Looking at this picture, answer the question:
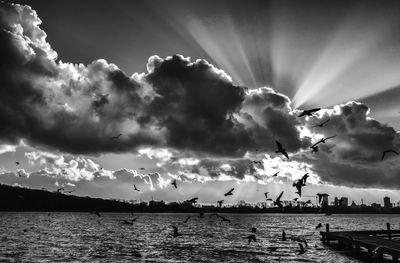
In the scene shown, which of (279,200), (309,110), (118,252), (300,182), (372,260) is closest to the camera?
(309,110)

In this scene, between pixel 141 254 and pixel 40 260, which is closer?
pixel 40 260

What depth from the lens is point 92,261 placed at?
148ft

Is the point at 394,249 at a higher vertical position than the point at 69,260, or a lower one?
higher

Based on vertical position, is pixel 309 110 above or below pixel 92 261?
above

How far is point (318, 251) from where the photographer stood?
2226 inches

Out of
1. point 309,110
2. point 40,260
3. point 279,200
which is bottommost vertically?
point 40,260

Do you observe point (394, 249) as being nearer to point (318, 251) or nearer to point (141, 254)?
point (318, 251)

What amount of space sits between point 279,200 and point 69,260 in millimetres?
28216

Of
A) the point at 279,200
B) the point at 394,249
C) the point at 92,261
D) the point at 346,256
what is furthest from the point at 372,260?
the point at 92,261

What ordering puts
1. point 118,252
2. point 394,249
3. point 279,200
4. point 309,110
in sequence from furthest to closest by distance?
point 118,252
point 394,249
point 279,200
point 309,110

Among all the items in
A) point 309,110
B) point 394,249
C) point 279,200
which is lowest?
point 394,249

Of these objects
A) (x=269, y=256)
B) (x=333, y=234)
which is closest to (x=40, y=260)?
(x=269, y=256)

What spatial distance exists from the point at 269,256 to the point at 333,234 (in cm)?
1442

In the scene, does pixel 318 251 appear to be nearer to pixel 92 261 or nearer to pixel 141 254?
pixel 141 254
